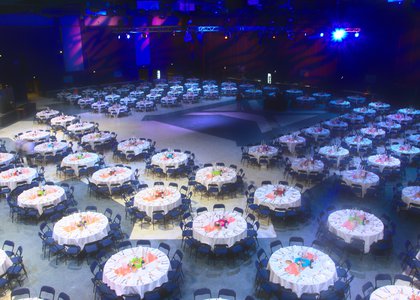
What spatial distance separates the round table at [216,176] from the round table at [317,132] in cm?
621

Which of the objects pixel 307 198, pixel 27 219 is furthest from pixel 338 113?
pixel 27 219

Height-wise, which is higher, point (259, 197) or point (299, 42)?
point (299, 42)

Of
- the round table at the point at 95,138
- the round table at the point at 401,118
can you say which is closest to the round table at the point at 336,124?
the round table at the point at 401,118

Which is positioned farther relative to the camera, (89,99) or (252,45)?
(252,45)

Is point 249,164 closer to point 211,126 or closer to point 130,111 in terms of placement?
point 211,126

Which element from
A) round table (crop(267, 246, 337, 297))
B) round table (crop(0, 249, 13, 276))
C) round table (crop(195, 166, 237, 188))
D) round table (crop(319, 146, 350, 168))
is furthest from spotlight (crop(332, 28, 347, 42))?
round table (crop(0, 249, 13, 276))

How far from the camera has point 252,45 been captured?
32.8 m

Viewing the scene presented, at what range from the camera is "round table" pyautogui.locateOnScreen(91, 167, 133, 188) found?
41.5 ft

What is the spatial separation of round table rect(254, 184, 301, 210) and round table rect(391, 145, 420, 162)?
6254 millimetres

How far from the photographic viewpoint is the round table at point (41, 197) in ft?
36.7

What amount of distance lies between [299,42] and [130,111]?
46.5ft

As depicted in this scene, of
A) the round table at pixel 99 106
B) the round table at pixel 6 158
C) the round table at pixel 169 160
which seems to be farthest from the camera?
the round table at pixel 99 106

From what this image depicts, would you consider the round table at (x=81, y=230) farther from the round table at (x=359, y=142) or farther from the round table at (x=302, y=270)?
the round table at (x=359, y=142)

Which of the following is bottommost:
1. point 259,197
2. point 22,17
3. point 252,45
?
point 259,197
